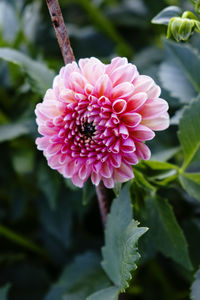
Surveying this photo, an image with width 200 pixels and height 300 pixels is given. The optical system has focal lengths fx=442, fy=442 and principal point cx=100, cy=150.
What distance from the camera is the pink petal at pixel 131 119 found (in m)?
0.59

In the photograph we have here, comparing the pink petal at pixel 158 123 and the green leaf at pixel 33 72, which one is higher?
the green leaf at pixel 33 72

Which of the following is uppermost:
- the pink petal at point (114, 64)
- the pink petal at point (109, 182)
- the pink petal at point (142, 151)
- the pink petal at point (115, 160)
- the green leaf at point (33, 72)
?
the green leaf at point (33, 72)

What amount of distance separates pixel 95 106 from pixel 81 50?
2.83 feet

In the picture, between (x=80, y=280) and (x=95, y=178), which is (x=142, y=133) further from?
(x=80, y=280)

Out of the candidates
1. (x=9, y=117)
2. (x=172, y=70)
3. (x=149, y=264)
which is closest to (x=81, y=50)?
(x=9, y=117)

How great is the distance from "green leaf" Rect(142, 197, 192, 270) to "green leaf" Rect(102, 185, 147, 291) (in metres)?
0.06

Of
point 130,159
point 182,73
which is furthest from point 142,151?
point 182,73

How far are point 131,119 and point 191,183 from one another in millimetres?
213

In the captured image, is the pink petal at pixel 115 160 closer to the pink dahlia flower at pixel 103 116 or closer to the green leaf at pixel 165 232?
the pink dahlia flower at pixel 103 116

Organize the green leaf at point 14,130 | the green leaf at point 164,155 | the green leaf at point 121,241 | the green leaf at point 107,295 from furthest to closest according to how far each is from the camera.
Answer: the green leaf at point 14,130, the green leaf at point 164,155, the green leaf at point 107,295, the green leaf at point 121,241

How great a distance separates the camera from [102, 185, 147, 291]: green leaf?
575 mm

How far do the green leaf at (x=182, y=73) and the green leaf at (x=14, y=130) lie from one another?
0.32 m

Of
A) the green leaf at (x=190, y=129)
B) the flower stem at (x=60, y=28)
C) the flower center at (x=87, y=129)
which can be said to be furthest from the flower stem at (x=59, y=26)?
the green leaf at (x=190, y=129)

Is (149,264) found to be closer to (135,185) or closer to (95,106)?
(135,185)
